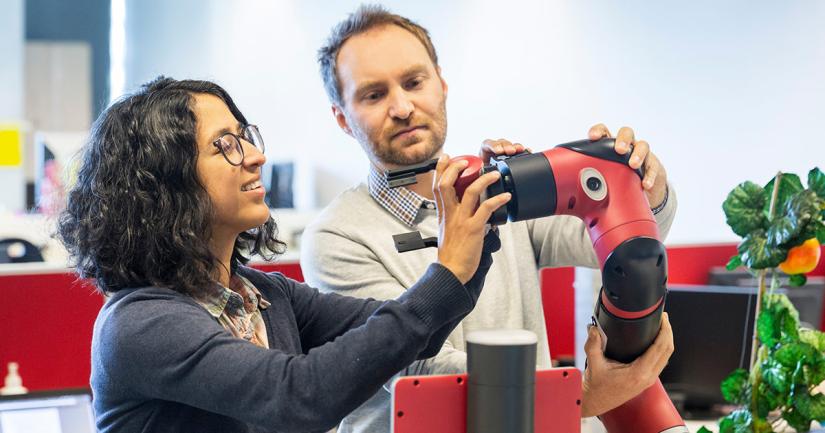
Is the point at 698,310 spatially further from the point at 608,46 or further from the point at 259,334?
Answer: the point at 608,46

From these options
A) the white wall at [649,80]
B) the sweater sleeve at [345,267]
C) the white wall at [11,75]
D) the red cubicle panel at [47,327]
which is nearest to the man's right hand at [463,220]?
the sweater sleeve at [345,267]

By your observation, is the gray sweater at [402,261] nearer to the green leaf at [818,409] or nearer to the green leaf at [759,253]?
the green leaf at [759,253]

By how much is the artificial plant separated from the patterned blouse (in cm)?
67

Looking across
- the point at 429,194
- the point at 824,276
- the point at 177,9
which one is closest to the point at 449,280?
the point at 429,194

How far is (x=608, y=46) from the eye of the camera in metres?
4.03

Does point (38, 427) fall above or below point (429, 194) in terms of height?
below

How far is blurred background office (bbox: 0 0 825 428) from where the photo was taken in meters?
3.27

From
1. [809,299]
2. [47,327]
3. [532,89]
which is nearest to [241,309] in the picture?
[47,327]

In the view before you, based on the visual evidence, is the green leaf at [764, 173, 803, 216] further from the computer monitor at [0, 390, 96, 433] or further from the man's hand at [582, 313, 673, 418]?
the computer monitor at [0, 390, 96, 433]

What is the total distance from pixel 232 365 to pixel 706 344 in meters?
1.67

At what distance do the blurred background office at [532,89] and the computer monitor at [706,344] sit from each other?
0.50 metres

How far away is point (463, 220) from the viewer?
105 cm

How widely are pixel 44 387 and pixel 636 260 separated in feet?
5.22

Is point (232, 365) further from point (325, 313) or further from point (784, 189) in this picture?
point (784, 189)
